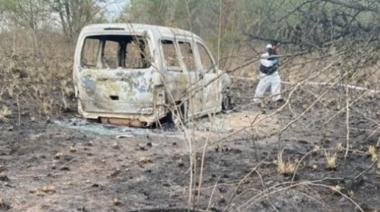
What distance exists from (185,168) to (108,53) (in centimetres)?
429

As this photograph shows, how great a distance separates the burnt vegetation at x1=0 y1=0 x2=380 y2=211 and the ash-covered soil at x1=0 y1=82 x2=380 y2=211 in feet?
0.05

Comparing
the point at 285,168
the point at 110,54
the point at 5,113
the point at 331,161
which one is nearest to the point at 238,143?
the point at 331,161

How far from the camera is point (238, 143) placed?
8.91m

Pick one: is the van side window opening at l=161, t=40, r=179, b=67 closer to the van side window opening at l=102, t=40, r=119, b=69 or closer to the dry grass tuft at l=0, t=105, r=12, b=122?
the van side window opening at l=102, t=40, r=119, b=69

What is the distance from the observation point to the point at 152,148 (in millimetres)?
8406

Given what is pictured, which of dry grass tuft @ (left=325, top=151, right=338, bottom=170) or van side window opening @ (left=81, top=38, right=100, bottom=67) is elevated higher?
van side window opening @ (left=81, top=38, right=100, bottom=67)

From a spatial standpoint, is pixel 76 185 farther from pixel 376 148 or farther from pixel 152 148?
pixel 376 148

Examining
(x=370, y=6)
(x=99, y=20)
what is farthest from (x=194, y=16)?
(x=99, y=20)

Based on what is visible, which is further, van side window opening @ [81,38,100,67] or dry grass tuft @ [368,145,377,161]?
van side window opening @ [81,38,100,67]

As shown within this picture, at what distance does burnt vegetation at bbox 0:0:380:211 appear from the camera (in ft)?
16.9

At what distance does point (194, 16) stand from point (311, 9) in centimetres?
314

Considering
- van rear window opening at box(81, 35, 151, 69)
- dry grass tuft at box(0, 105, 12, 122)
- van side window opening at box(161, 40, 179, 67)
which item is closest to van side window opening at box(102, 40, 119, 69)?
van rear window opening at box(81, 35, 151, 69)

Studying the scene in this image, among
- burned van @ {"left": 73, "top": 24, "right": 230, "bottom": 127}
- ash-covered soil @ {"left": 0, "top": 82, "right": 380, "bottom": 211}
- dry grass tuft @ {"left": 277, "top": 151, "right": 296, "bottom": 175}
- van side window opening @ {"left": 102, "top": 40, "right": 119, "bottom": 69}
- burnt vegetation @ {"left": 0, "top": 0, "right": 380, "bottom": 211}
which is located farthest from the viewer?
van side window opening @ {"left": 102, "top": 40, "right": 119, "bottom": 69}

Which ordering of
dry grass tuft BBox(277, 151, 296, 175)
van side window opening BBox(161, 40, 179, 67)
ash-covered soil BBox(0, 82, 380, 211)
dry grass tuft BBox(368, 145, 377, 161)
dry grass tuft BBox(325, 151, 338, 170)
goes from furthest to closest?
van side window opening BBox(161, 40, 179, 67) → dry grass tuft BBox(368, 145, 377, 161) → dry grass tuft BBox(325, 151, 338, 170) → dry grass tuft BBox(277, 151, 296, 175) → ash-covered soil BBox(0, 82, 380, 211)
